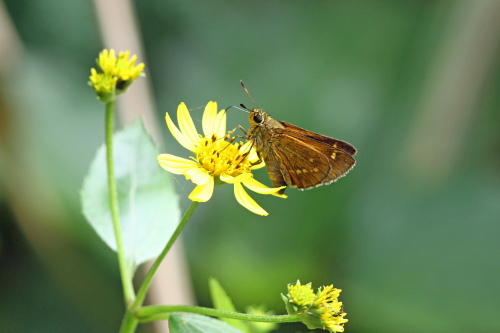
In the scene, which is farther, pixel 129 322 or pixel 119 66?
pixel 119 66

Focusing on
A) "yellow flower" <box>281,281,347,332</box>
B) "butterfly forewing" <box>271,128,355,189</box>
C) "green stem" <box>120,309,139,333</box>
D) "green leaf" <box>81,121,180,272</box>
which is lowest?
"green stem" <box>120,309,139,333</box>

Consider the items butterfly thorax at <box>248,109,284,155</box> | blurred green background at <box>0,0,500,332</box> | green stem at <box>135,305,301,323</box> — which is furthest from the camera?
blurred green background at <box>0,0,500,332</box>

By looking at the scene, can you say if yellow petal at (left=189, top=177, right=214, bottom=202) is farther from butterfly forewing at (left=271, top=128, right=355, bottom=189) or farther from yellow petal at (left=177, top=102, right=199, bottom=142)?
butterfly forewing at (left=271, top=128, right=355, bottom=189)

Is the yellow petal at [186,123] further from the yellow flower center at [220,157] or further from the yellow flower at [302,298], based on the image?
the yellow flower at [302,298]

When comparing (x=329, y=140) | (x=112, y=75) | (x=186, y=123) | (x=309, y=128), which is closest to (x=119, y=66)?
(x=112, y=75)

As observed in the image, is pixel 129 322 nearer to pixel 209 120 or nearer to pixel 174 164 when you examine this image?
pixel 174 164

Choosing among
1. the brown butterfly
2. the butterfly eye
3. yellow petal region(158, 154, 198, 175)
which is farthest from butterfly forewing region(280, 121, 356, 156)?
yellow petal region(158, 154, 198, 175)

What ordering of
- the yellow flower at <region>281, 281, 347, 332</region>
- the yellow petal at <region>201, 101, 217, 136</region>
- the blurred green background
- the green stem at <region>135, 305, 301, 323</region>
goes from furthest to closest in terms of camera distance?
the blurred green background < the yellow petal at <region>201, 101, 217, 136</region> < the yellow flower at <region>281, 281, 347, 332</region> < the green stem at <region>135, 305, 301, 323</region>
